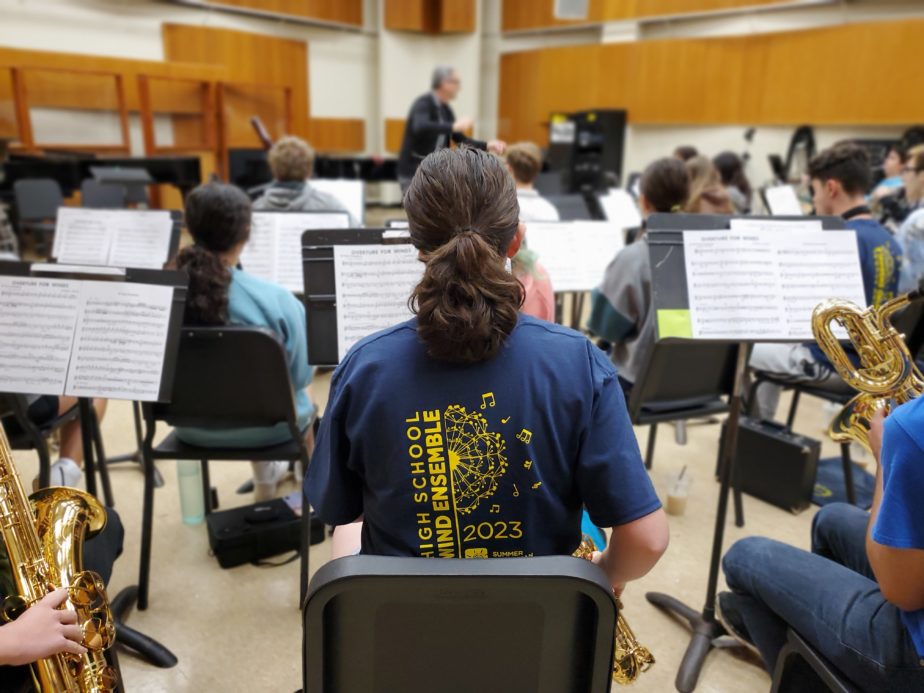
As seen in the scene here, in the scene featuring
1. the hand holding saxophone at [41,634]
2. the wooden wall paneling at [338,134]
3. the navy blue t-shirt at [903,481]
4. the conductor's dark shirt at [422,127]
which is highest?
the wooden wall paneling at [338,134]

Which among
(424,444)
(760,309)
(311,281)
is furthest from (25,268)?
(760,309)

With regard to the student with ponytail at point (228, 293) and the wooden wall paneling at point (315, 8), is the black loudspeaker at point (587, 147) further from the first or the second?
the student with ponytail at point (228, 293)

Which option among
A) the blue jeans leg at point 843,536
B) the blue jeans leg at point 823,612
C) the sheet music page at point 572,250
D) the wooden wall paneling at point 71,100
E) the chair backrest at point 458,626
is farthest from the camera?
the wooden wall paneling at point 71,100

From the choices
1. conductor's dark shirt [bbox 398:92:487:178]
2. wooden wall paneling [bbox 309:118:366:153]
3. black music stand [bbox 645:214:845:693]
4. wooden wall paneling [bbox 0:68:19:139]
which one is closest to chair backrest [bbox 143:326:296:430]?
black music stand [bbox 645:214:845:693]

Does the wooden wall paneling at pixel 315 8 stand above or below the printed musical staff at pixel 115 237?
above

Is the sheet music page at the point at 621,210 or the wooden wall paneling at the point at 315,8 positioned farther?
the wooden wall paneling at the point at 315,8

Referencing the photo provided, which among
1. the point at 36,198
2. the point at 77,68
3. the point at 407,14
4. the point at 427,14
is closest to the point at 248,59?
the point at 407,14

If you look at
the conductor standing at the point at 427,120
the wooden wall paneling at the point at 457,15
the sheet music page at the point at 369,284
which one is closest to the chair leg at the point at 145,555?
the sheet music page at the point at 369,284

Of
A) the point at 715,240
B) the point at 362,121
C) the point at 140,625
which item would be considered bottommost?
the point at 140,625

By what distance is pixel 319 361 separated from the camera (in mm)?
1940

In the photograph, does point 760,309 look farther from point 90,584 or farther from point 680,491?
point 90,584

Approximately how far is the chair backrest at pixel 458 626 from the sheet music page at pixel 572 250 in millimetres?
2568

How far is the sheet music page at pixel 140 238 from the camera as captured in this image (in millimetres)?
2965

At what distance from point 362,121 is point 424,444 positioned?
1209cm
